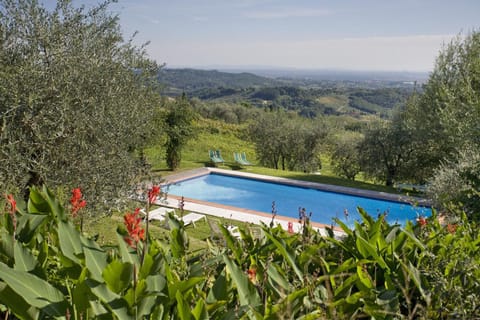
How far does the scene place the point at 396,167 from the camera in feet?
63.1

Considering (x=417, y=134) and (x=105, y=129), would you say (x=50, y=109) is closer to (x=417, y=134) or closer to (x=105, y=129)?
(x=105, y=129)

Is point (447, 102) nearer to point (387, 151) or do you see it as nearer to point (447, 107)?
point (447, 107)

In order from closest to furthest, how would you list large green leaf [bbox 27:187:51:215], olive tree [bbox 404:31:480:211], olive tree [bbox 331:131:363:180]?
1. large green leaf [bbox 27:187:51:215]
2. olive tree [bbox 404:31:480:211]
3. olive tree [bbox 331:131:363:180]

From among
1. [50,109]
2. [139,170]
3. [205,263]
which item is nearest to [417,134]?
[139,170]

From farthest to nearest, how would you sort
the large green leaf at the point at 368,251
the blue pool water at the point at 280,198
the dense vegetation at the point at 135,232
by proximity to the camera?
the blue pool water at the point at 280,198 < the large green leaf at the point at 368,251 < the dense vegetation at the point at 135,232

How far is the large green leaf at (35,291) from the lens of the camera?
4.88 feet

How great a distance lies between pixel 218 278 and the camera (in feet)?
6.36

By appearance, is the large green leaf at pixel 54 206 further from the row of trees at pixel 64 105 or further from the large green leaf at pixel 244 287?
the row of trees at pixel 64 105

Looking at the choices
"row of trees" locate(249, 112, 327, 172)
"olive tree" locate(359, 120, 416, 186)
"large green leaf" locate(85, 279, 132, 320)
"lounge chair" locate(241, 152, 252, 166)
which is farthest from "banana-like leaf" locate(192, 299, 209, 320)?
"row of trees" locate(249, 112, 327, 172)

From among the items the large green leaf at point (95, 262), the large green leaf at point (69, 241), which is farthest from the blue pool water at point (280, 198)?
the large green leaf at point (95, 262)

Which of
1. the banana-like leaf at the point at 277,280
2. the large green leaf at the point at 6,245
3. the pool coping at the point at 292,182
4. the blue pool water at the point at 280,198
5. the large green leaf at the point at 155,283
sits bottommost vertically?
the blue pool water at the point at 280,198

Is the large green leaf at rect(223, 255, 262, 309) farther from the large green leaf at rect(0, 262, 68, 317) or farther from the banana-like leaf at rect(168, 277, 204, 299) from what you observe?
the large green leaf at rect(0, 262, 68, 317)

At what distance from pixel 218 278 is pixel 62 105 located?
178 inches

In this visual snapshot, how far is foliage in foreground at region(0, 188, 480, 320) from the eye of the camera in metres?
1.57
